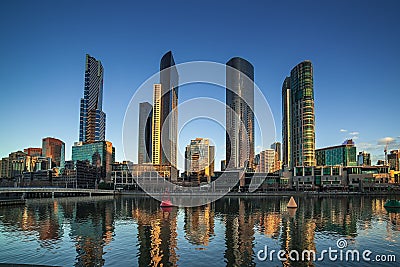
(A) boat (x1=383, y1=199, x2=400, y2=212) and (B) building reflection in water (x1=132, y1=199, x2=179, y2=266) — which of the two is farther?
(A) boat (x1=383, y1=199, x2=400, y2=212)

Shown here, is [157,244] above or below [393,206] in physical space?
above

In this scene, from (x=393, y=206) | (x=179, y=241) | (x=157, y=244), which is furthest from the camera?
(x=393, y=206)

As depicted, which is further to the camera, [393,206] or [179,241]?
[393,206]

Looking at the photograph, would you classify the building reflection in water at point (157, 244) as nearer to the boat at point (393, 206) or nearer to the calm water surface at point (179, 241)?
the calm water surface at point (179, 241)

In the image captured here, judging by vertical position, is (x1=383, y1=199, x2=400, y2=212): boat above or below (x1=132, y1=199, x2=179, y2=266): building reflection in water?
below

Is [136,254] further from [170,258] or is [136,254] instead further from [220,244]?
[220,244]

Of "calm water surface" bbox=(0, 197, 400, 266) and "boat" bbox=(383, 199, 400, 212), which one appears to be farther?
"boat" bbox=(383, 199, 400, 212)

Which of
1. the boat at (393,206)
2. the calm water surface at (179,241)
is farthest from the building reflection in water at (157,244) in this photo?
the boat at (393,206)

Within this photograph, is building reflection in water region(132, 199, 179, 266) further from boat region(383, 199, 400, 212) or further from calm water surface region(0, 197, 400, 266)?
boat region(383, 199, 400, 212)

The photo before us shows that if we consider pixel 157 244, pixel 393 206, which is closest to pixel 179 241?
pixel 157 244

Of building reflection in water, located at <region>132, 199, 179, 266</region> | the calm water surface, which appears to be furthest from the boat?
building reflection in water, located at <region>132, 199, 179, 266</region>

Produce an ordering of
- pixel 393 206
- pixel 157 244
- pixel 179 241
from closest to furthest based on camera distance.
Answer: pixel 157 244 < pixel 179 241 < pixel 393 206

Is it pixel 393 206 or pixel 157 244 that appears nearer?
pixel 157 244

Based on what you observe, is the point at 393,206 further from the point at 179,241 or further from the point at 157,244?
the point at 157,244
